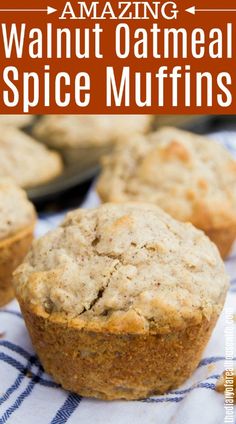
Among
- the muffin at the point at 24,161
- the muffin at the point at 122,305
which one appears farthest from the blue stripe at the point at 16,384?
the muffin at the point at 24,161

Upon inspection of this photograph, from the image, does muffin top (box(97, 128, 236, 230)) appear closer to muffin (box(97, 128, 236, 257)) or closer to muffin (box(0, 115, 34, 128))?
muffin (box(97, 128, 236, 257))

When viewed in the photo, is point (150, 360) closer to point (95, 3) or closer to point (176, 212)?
point (176, 212)

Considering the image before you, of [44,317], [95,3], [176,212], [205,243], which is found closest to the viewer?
[44,317]

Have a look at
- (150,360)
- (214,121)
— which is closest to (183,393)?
(150,360)

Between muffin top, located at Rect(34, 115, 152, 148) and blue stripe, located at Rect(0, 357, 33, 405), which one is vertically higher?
muffin top, located at Rect(34, 115, 152, 148)

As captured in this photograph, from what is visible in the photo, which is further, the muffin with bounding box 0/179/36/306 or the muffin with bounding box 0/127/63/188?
the muffin with bounding box 0/127/63/188

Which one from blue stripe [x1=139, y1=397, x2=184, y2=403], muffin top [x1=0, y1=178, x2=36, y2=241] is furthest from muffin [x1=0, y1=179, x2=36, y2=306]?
blue stripe [x1=139, y1=397, x2=184, y2=403]

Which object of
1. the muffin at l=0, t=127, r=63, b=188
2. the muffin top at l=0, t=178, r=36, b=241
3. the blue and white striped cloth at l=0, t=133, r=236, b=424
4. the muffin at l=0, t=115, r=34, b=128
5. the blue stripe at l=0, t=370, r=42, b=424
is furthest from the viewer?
the muffin at l=0, t=115, r=34, b=128
